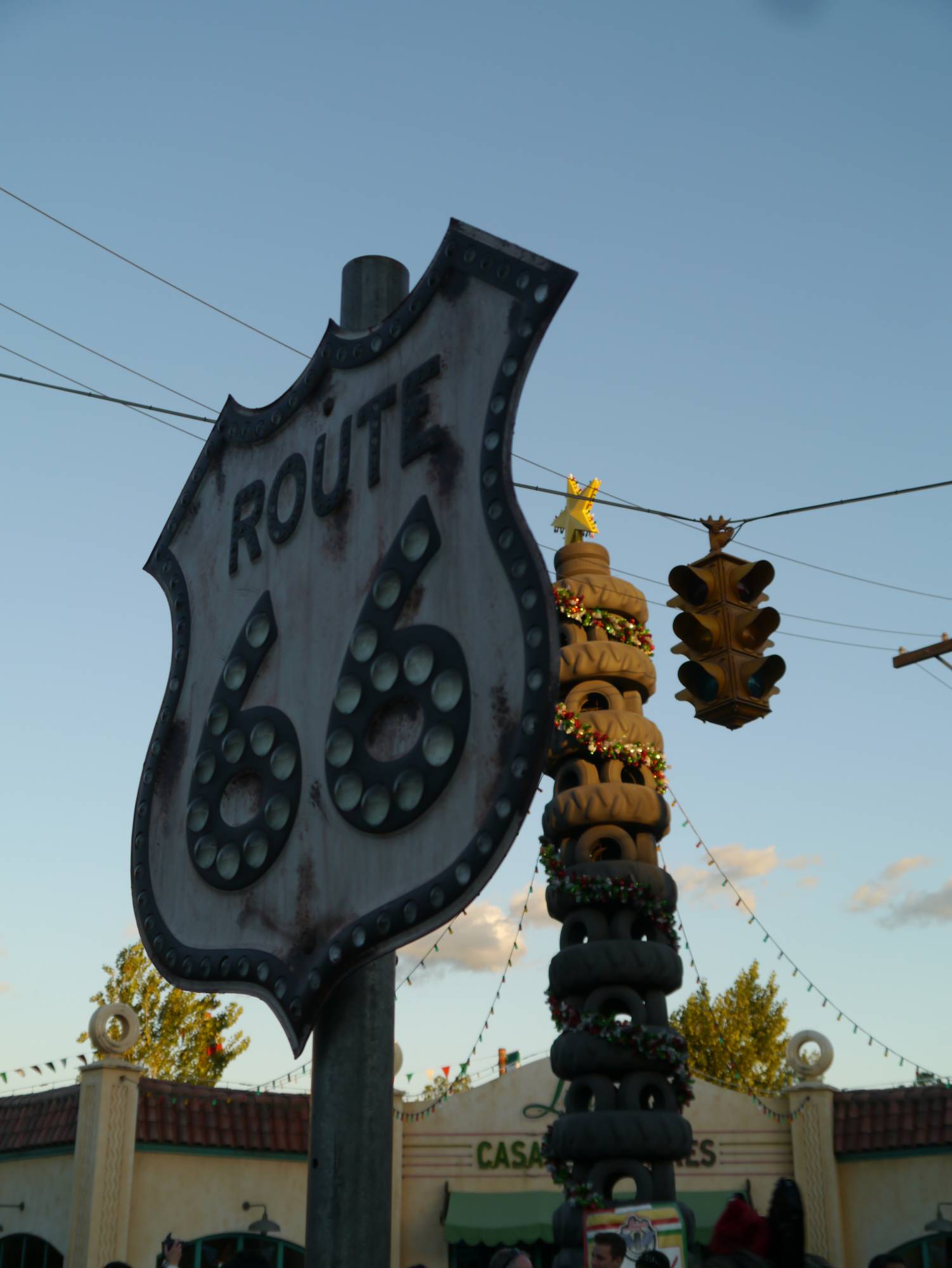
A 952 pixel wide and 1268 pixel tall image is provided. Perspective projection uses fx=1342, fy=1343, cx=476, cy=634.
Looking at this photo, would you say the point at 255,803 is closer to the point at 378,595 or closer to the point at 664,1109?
the point at 378,595

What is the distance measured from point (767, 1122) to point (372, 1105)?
67.4 ft

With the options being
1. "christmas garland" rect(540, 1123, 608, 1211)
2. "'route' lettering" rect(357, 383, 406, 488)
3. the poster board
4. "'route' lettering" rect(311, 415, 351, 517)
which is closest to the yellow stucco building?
"christmas garland" rect(540, 1123, 608, 1211)

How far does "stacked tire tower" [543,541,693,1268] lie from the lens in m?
13.0

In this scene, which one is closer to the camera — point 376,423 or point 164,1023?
point 376,423

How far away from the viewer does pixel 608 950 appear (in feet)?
44.9

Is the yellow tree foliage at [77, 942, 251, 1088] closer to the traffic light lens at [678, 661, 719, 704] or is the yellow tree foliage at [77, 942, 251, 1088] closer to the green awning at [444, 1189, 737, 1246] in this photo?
the green awning at [444, 1189, 737, 1246]

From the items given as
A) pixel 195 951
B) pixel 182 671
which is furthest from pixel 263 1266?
pixel 182 671

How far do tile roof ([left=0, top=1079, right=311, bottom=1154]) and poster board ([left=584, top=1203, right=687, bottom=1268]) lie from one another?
15.3m

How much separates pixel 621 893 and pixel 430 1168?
1071cm

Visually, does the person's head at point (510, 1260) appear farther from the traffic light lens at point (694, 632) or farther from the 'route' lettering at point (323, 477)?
the 'route' lettering at point (323, 477)

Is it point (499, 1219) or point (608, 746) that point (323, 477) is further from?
point (499, 1219)

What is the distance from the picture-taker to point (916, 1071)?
2206cm

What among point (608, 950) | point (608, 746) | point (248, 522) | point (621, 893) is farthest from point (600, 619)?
point (248, 522)

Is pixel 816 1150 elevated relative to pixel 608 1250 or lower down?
elevated
